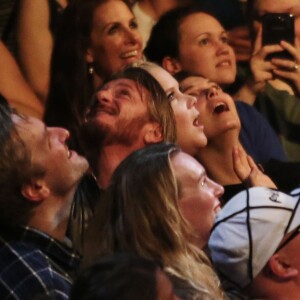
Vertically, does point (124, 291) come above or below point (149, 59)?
above

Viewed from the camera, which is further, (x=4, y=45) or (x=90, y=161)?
(x=4, y=45)

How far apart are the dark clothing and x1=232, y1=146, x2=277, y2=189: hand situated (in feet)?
1.19

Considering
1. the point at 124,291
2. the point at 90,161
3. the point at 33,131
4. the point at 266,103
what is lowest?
the point at 266,103

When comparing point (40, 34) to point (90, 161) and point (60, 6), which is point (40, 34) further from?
point (90, 161)

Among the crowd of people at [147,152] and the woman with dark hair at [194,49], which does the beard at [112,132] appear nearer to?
the crowd of people at [147,152]

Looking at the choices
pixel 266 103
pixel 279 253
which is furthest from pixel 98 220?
pixel 266 103

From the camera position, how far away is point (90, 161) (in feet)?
11.0

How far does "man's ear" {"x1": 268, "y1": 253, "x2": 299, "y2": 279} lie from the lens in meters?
2.66

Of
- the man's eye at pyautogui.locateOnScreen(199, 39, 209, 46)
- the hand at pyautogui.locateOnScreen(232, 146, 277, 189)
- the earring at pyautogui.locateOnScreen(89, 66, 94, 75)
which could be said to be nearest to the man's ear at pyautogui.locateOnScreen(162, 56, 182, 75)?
the man's eye at pyautogui.locateOnScreen(199, 39, 209, 46)

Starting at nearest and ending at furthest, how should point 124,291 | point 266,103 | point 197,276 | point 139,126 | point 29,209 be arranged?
point 124,291 < point 197,276 < point 29,209 < point 139,126 < point 266,103

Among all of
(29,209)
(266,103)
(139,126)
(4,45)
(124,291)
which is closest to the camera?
(124,291)

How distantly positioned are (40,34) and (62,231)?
4.22ft

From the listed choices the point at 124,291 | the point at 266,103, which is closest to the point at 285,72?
the point at 266,103

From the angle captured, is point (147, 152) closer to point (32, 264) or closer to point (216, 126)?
point (32, 264)
